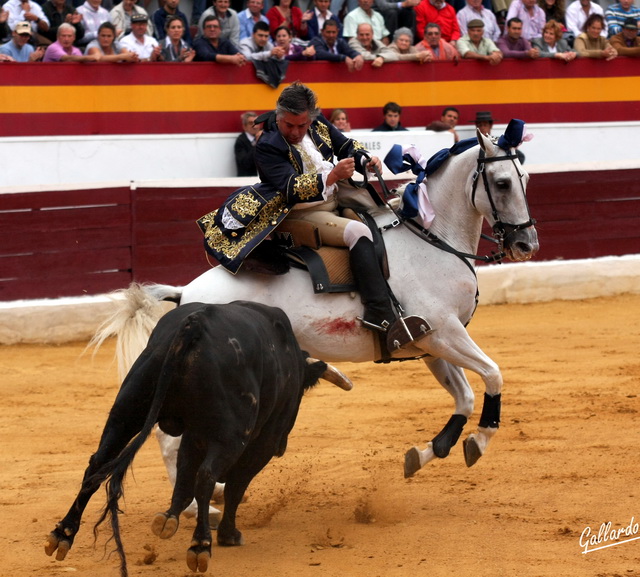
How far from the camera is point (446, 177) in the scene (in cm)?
548

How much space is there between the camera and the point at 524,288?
11.2 meters

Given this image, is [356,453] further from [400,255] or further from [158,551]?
[158,551]

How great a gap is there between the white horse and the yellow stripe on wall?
18.7 ft

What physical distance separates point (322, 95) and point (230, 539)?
7.81 metres

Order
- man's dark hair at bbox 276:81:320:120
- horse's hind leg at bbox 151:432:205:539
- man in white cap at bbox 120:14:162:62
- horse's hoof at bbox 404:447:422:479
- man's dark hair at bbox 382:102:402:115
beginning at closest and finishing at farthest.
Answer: horse's hind leg at bbox 151:432:205:539
man's dark hair at bbox 276:81:320:120
horse's hoof at bbox 404:447:422:479
man in white cap at bbox 120:14:162:62
man's dark hair at bbox 382:102:402:115

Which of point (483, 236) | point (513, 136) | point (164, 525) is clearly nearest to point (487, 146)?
point (513, 136)

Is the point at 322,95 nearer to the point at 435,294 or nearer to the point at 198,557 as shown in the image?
the point at 435,294

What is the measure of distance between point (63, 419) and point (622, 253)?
23.1ft

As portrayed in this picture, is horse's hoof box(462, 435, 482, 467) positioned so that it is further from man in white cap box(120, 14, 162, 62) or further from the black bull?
man in white cap box(120, 14, 162, 62)

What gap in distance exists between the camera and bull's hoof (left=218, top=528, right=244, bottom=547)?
14.8 feet

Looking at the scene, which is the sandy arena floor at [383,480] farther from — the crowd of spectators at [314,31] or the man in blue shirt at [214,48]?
the man in blue shirt at [214,48]

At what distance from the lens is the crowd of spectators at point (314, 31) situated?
1054cm

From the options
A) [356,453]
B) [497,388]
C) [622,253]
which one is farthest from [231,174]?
[497,388]

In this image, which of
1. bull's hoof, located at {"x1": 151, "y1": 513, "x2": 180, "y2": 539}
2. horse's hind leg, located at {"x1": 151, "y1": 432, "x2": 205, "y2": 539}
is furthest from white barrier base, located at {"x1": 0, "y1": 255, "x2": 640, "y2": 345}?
bull's hoof, located at {"x1": 151, "y1": 513, "x2": 180, "y2": 539}
